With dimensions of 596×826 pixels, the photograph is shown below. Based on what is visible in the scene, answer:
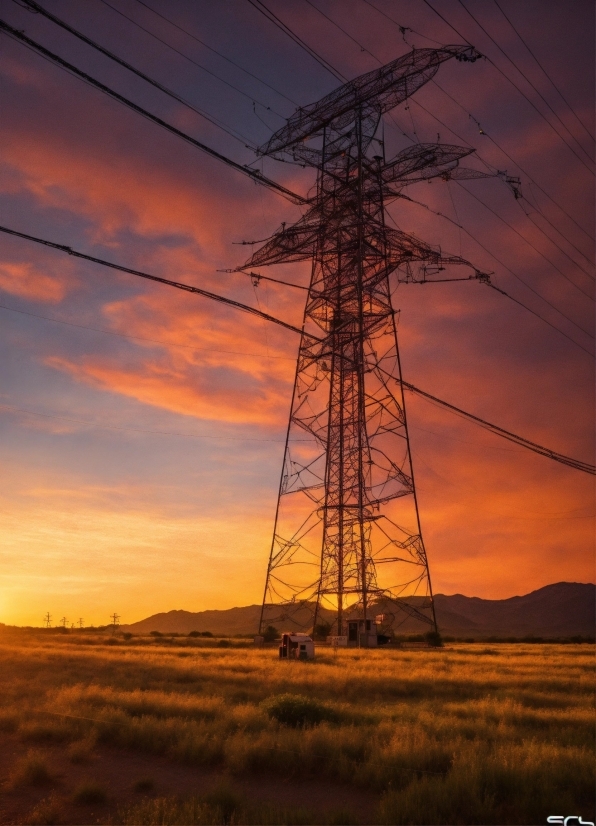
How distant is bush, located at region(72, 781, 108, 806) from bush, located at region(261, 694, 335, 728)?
6.07 m

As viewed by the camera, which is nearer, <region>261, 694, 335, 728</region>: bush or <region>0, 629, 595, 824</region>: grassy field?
<region>0, 629, 595, 824</region>: grassy field

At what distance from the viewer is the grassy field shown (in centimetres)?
1144

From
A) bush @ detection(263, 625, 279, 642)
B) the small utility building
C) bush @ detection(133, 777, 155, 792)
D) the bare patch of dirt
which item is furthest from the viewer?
bush @ detection(263, 625, 279, 642)

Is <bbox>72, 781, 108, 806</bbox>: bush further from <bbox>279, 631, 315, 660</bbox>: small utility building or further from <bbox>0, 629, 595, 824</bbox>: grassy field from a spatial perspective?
<bbox>279, 631, 315, 660</bbox>: small utility building

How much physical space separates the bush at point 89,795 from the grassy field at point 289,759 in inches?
0.7

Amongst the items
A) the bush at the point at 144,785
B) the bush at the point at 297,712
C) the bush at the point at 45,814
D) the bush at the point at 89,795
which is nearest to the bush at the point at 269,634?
the bush at the point at 297,712

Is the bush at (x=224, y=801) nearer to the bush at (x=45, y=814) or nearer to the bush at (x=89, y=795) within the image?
the bush at (x=89, y=795)

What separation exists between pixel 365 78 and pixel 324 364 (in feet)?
60.1

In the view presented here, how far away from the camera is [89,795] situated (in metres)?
12.6

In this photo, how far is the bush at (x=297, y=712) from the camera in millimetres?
18125

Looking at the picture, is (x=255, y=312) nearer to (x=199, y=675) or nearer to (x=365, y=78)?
(x=199, y=675)

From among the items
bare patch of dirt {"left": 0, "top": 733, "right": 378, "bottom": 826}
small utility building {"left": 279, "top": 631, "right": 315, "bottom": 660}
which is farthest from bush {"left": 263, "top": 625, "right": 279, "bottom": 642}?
bare patch of dirt {"left": 0, "top": 733, "right": 378, "bottom": 826}

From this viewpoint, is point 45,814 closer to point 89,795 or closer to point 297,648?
point 89,795

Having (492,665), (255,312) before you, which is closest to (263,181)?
(255,312)
